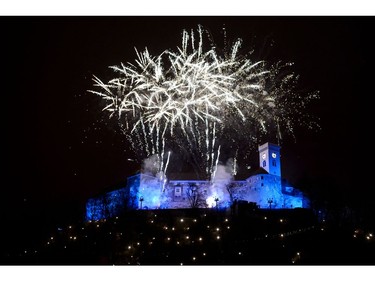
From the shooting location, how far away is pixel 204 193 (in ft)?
139

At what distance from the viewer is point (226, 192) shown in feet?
139

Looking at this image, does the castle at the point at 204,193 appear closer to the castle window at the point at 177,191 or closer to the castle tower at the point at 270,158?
the castle window at the point at 177,191

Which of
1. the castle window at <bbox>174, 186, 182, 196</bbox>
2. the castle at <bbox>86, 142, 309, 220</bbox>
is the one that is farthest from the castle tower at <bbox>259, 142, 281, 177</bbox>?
the castle window at <bbox>174, 186, 182, 196</bbox>

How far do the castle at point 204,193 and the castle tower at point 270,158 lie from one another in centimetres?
191

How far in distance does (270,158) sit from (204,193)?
8.57 meters

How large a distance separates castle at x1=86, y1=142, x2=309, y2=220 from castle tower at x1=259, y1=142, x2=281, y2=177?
191 centimetres

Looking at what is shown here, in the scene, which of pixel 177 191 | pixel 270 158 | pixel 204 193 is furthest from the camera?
pixel 270 158

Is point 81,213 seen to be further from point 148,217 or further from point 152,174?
point 148,217

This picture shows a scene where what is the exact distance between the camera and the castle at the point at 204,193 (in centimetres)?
4153

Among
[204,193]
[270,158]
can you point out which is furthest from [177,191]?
[270,158]

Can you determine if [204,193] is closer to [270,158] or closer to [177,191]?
[177,191]

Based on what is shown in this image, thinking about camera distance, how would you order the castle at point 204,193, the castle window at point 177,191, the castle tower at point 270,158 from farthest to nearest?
the castle tower at point 270,158
the castle window at point 177,191
the castle at point 204,193

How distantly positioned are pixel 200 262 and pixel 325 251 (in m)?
5.68

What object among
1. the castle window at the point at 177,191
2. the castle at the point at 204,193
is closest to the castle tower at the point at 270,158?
the castle at the point at 204,193
